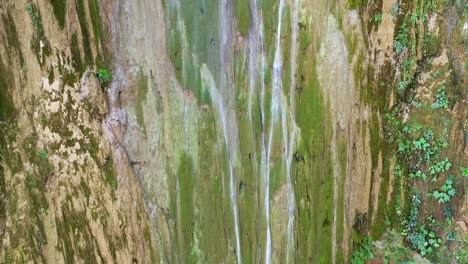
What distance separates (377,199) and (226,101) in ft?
8.52

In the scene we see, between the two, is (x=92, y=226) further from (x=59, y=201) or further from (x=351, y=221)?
(x=351, y=221)

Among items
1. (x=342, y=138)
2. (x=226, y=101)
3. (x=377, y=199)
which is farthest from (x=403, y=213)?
(x=226, y=101)

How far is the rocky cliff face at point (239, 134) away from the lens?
528 cm

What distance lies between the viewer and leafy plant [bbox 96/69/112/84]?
5.50 metres

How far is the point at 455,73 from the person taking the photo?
18.7 ft

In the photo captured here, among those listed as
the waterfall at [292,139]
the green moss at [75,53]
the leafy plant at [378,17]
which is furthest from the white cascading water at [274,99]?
the green moss at [75,53]

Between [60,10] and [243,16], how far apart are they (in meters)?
2.23

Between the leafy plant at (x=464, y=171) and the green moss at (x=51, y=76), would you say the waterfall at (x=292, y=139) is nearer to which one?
the leafy plant at (x=464, y=171)

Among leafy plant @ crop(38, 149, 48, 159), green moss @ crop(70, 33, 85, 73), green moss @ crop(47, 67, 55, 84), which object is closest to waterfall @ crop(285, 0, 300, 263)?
green moss @ crop(70, 33, 85, 73)

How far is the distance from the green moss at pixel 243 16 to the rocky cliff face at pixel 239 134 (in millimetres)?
26

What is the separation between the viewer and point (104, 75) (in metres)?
5.52

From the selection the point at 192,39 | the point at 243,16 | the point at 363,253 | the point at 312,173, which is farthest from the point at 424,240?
the point at 192,39

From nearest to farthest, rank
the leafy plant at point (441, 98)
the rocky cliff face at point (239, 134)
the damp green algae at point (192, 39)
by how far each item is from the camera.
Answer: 1. the rocky cliff face at point (239, 134)
2. the damp green algae at point (192, 39)
3. the leafy plant at point (441, 98)

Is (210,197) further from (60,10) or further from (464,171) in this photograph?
(464,171)
